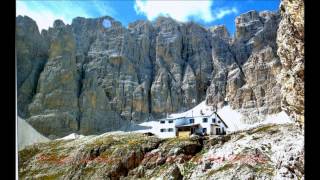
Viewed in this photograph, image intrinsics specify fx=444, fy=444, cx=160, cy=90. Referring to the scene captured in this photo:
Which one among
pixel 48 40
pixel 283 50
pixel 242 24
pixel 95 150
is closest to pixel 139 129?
pixel 48 40

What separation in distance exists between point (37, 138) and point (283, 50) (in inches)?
3412

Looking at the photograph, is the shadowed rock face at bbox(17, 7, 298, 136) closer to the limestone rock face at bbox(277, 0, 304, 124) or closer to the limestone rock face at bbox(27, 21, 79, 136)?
the limestone rock face at bbox(27, 21, 79, 136)

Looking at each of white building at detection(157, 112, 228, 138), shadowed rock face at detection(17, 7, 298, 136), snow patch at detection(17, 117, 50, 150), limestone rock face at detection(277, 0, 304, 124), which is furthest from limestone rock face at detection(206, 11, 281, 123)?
limestone rock face at detection(277, 0, 304, 124)

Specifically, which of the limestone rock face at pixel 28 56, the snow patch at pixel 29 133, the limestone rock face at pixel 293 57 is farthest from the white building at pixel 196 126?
the limestone rock face at pixel 293 57

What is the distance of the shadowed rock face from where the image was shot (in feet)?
351

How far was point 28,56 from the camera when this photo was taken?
370 ft

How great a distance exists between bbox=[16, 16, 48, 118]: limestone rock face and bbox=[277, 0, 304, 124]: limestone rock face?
9548 centimetres

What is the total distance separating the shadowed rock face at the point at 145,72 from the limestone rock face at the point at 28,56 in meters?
0.73

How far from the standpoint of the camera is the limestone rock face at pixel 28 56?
349 feet

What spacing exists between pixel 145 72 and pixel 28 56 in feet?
109

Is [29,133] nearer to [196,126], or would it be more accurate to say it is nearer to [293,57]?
[196,126]

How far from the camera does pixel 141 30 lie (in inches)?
5261
